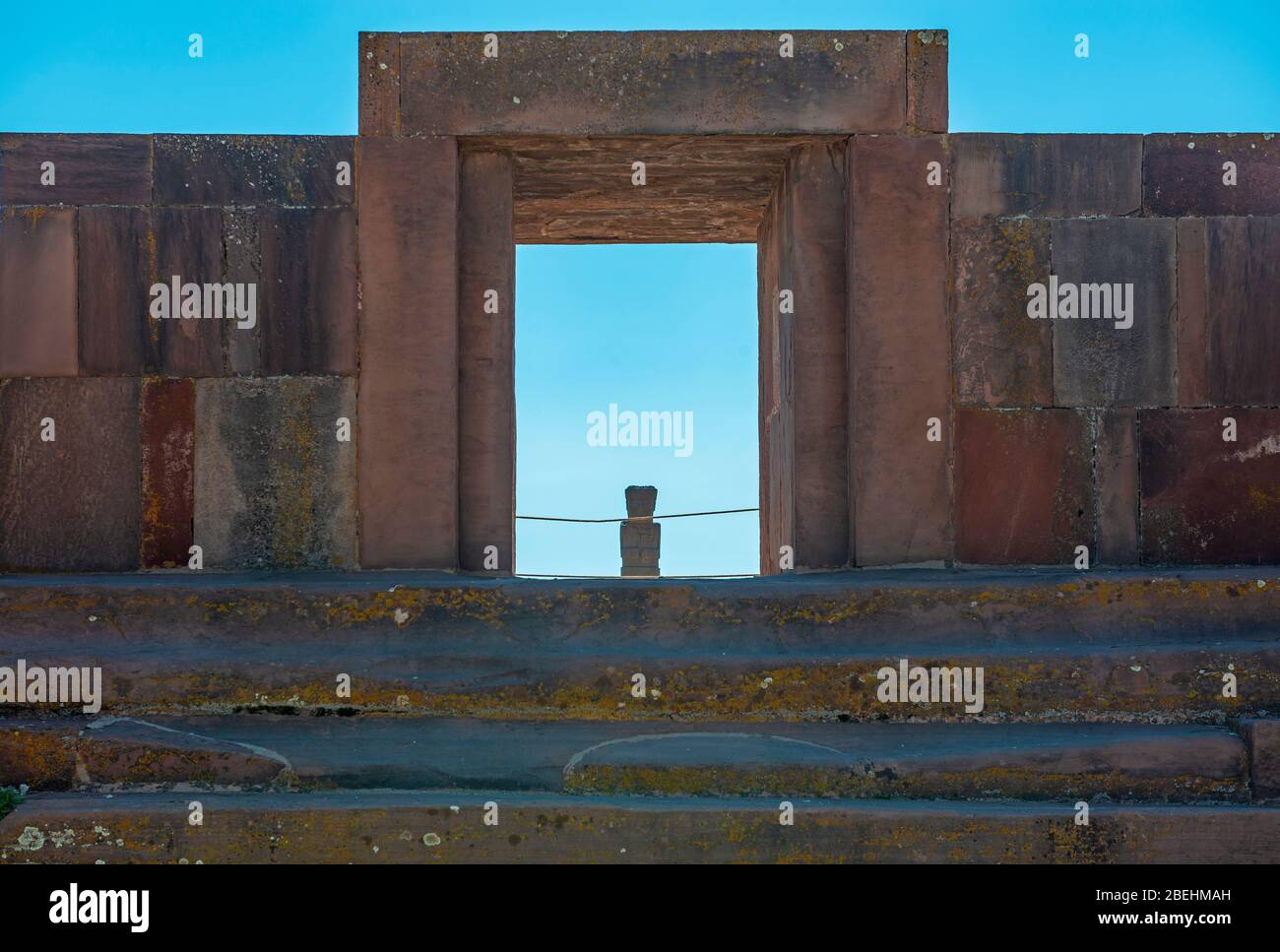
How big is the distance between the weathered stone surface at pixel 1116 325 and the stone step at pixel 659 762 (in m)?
2.25

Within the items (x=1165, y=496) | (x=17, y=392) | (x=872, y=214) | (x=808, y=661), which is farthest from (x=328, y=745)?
(x=1165, y=496)

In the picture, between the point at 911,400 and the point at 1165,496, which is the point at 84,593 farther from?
the point at 1165,496

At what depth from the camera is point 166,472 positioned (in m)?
6.49

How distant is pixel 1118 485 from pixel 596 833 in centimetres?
379

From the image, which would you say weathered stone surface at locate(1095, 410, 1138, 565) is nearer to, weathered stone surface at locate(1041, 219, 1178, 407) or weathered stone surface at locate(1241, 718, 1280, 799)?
weathered stone surface at locate(1041, 219, 1178, 407)

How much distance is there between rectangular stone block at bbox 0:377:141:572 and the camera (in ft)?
21.3

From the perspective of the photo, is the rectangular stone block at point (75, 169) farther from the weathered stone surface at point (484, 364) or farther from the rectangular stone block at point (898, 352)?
the rectangular stone block at point (898, 352)

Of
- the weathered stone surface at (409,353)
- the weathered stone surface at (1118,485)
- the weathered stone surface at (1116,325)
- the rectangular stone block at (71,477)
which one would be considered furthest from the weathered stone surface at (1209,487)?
the rectangular stone block at (71,477)

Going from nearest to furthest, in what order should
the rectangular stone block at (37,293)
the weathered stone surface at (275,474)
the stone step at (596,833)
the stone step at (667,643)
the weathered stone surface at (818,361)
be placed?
the stone step at (596,833) → the stone step at (667,643) → the weathered stone surface at (275,474) → the rectangular stone block at (37,293) → the weathered stone surface at (818,361)

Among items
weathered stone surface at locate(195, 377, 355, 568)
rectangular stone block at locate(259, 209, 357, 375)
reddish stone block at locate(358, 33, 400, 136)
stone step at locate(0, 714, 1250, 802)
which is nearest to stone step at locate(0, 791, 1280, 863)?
stone step at locate(0, 714, 1250, 802)

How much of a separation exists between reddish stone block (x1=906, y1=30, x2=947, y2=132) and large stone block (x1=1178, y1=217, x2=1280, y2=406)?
1.51 meters

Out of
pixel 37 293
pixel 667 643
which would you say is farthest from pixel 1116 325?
pixel 37 293

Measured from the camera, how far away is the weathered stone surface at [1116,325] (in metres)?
6.49

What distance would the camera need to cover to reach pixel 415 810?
167 inches
